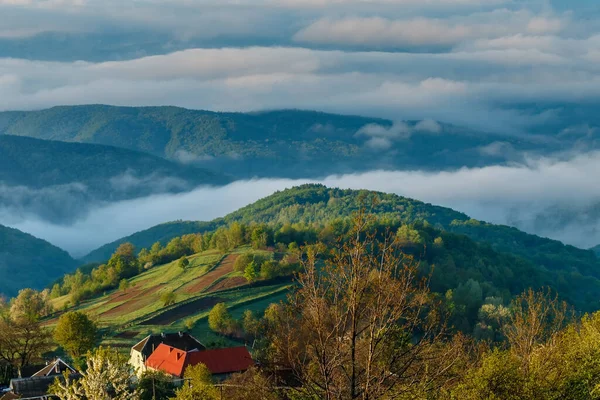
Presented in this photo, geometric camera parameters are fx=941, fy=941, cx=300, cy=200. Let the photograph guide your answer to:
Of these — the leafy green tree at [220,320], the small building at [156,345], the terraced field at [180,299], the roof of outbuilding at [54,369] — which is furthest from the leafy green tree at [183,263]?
the roof of outbuilding at [54,369]

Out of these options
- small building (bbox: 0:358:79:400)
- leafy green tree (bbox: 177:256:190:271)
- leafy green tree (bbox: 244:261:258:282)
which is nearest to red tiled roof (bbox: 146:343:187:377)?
small building (bbox: 0:358:79:400)

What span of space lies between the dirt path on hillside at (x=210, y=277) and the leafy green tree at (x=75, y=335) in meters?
54.3

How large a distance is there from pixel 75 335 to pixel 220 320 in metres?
31.1

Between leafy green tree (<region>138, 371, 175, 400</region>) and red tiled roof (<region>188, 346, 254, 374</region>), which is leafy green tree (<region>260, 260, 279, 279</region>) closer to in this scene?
red tiled roof (<region>188, 346, 254, 374</region>)

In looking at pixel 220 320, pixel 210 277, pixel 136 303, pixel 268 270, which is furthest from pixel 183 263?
pixel 220 320

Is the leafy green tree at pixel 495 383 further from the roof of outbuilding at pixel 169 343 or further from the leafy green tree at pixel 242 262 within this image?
the leafy green tree at pixel 242 262

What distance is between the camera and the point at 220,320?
140 metres

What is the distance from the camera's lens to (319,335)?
3030 cm

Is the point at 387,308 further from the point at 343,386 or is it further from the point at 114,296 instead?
the point at 114,296

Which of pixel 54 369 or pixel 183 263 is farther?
pixel 183 263

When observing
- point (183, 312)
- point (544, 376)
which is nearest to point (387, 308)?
point (544, 376)

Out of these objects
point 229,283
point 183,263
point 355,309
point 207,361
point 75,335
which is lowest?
point 207,361

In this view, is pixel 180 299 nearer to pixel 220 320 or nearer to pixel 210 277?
pixel 210 277

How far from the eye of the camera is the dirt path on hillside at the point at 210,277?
171375 millimetres
